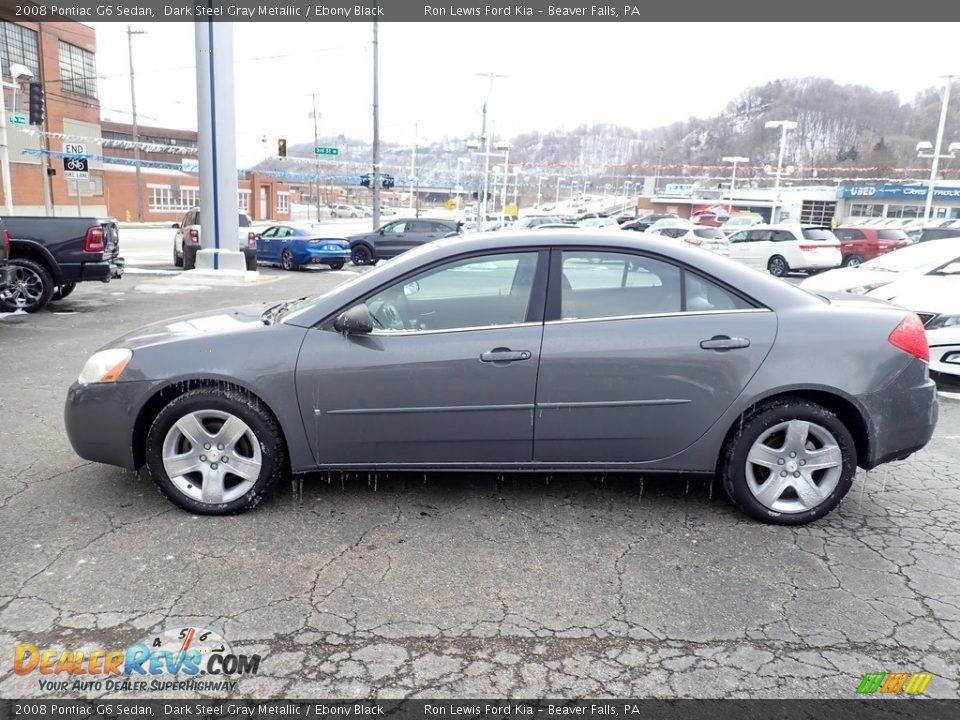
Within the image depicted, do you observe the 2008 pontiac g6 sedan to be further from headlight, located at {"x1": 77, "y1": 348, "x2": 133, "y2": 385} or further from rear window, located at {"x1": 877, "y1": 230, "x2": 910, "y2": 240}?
rear window, located at {"x1": 877, "y1": 230, "x2": 910, "y2": 240}

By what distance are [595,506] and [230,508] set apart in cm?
194

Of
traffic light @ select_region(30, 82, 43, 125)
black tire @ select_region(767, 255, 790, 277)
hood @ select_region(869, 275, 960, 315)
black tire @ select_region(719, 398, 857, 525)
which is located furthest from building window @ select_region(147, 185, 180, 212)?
black tire @ select_region(719, 398, 857, 525)

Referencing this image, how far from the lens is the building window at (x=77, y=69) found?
4884cm

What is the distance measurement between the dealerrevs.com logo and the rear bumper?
3.10 meters

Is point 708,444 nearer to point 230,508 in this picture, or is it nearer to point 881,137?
point 230,508

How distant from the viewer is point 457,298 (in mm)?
3838

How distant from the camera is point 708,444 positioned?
368cm

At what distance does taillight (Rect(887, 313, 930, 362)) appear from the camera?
12.1ft

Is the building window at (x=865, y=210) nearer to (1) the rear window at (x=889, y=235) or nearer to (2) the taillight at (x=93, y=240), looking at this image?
(1) the rear window at (x=889, y=235)

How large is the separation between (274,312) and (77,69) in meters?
57.3

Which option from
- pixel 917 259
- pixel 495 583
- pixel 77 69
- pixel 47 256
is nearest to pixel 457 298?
pixel 495 583

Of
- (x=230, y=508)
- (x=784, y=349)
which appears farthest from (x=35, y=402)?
(x=784, y=349)

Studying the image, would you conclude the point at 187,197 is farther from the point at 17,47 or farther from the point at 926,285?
the point at 926,285

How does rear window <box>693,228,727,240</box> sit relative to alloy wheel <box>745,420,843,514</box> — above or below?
above
